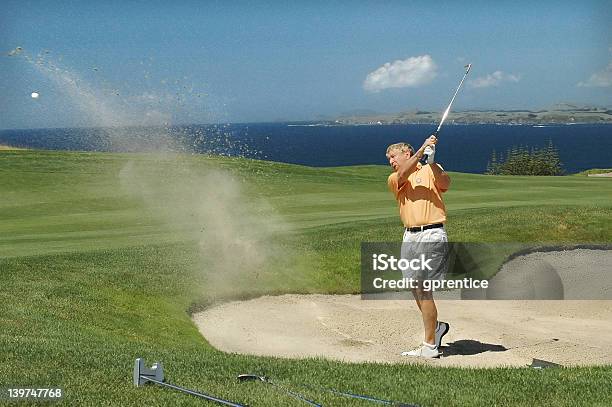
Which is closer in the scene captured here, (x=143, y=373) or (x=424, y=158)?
(x=143, y=373)

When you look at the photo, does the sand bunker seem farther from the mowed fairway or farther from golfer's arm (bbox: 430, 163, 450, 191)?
golfer's arm (bbox: 430, 163, 450, 191)

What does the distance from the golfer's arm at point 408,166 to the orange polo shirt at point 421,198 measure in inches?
3.6

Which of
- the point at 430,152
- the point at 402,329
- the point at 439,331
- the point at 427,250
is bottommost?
the point at 402,329

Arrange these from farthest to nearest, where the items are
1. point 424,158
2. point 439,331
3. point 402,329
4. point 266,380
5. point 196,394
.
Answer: point 402,329 → point 439,331 → point 424,158 → point 266,380 → point 196,394

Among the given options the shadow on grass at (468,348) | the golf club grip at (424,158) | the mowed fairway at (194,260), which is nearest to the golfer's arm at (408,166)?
the golf club grip at (424,158)

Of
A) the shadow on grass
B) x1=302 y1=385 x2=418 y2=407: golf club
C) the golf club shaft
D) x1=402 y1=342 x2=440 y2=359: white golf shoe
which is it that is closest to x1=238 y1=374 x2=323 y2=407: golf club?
x1=302 y1=385 x2=418 y2=407: golf club

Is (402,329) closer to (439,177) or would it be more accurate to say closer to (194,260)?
(439,177)

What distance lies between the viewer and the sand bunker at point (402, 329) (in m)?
9.98

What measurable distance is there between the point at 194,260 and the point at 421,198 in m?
6.20

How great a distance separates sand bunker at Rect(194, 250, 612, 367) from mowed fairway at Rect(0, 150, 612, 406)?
67 centimetres

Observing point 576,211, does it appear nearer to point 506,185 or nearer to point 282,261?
point 282,261

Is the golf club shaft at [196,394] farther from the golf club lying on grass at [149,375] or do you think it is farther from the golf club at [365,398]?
the golf club at [365,398]

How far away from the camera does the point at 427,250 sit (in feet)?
29.8

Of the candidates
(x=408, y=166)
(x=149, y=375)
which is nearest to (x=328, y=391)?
(x=149, y=375)
